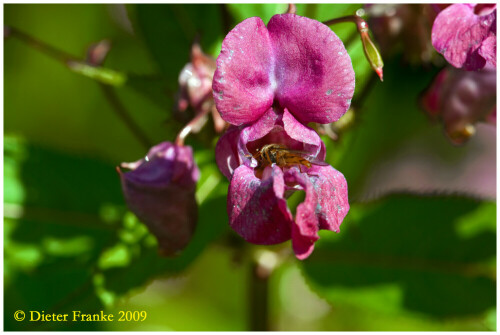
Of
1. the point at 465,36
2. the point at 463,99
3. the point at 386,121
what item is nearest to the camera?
the point at 465,36

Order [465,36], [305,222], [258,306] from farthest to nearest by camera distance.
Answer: [258,306] < [465,36] < [305,222]

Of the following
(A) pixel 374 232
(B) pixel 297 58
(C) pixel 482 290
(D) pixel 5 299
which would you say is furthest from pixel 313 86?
(D) pixel 5 299

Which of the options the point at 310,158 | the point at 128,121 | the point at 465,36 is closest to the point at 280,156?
the point at 310,158

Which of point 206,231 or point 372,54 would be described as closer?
point 372,54

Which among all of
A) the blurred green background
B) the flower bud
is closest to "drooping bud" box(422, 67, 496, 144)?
the blurred green background

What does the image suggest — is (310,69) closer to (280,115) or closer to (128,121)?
(280,115)

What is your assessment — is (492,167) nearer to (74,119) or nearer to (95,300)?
(74,119)
